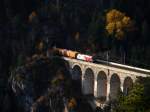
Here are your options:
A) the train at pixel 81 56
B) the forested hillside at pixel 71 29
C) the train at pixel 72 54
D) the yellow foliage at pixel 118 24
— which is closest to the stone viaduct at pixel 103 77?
the train at pixel 81 56

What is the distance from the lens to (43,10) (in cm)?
12862

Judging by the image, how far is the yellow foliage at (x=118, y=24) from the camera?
113750mm

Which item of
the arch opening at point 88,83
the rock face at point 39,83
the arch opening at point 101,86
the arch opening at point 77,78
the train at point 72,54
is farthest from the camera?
the arch opening at point 77,78

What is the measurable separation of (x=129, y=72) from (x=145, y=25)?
2686 cm

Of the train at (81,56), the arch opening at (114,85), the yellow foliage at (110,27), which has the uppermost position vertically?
the yellow foliage at (110,27)

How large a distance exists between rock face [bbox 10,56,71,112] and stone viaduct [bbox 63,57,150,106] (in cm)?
293

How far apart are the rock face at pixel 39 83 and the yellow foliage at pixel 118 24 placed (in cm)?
1339

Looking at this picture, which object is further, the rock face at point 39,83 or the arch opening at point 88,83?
the rock face at point 39,83

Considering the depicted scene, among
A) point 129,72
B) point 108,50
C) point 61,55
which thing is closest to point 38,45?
point 61,55

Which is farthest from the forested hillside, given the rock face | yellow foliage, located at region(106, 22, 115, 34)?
the rock face

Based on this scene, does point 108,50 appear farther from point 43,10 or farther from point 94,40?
point 43,10

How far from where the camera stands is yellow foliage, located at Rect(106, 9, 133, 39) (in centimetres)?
11375

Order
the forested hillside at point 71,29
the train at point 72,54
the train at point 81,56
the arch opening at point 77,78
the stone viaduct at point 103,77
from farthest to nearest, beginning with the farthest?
the forested hillside at point 71,29 → the arch opening at point 77,78 → the train at point 72,54 → the train at point 81,56 → the stone viaduct at point 103,77

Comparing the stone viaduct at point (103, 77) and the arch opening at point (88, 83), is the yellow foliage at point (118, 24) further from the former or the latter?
the arch opening at point (88, 83)
